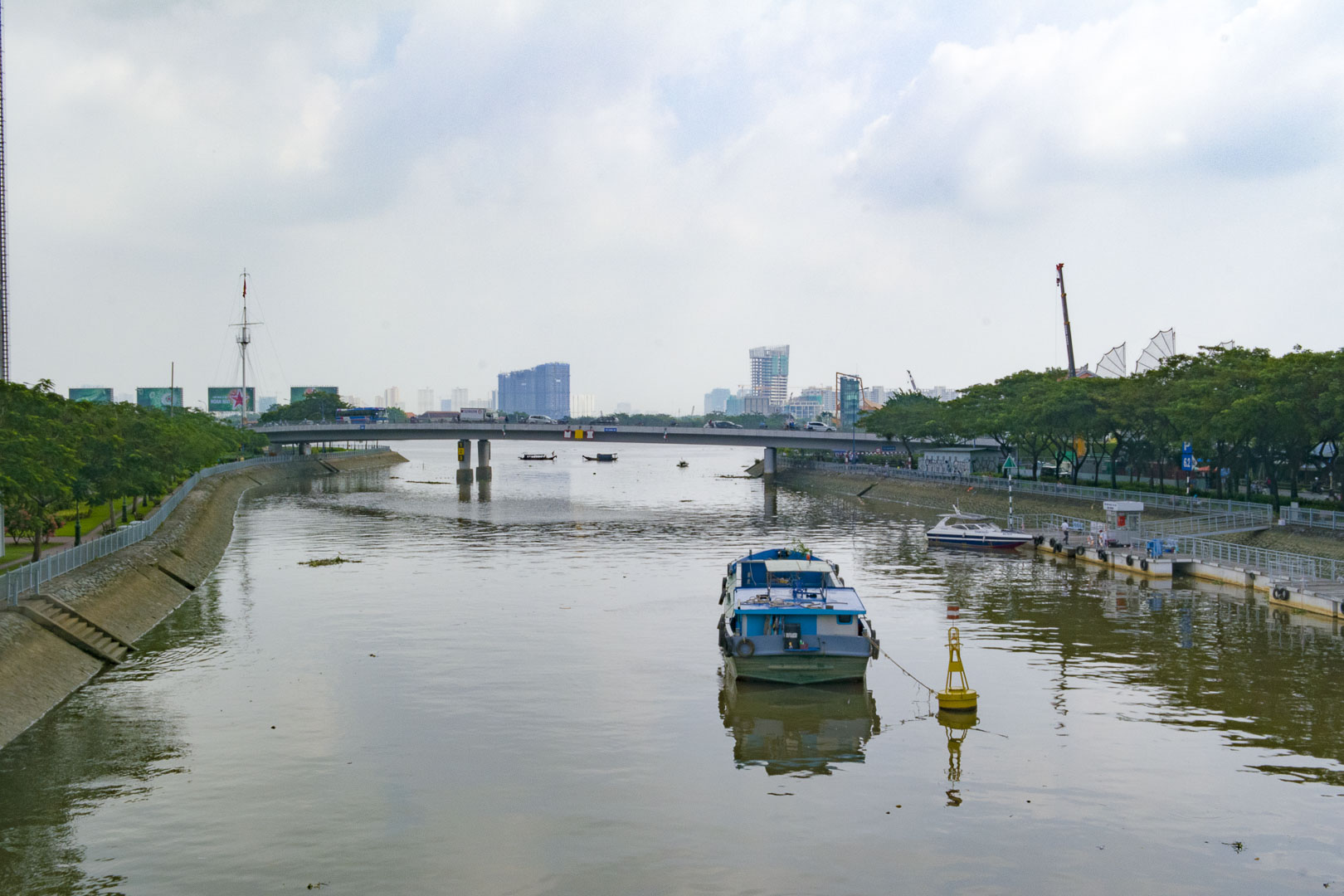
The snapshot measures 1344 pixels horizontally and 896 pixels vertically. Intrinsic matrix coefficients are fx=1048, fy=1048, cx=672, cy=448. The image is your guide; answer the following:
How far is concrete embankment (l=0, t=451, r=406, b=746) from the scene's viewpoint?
36125 millimetres

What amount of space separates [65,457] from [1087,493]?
3335 inches

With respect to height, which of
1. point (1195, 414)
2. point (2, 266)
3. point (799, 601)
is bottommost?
point (799, 601)

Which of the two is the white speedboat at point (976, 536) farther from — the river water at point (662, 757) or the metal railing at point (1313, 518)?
the river water at point (662, 757)

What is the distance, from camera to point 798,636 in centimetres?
4041

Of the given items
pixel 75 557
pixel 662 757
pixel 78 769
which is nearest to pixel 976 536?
pixel 662 757

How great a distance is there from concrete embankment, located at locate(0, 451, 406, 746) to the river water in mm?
1141

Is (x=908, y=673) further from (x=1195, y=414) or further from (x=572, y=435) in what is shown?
(x=572, y=435)

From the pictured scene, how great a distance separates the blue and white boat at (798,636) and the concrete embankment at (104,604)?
81.0 feet

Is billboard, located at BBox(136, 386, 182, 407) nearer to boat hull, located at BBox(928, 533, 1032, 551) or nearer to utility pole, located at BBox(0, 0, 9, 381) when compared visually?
utility pole, located at BBox(0, 0, 9, 381)

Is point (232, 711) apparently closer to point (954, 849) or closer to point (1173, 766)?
point (954, 849)

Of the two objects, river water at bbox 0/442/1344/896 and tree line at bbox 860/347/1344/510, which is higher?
tree line at bbox 860/347/1344/510

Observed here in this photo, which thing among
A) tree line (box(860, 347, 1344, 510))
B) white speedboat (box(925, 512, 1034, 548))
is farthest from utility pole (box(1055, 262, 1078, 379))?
white speedboat (box(925, 512, 1034, 548))

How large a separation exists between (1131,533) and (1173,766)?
2002 inches

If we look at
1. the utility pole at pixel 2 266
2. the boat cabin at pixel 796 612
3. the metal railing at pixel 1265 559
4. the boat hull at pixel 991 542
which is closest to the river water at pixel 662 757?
the boat cabin at pixel 796 612
